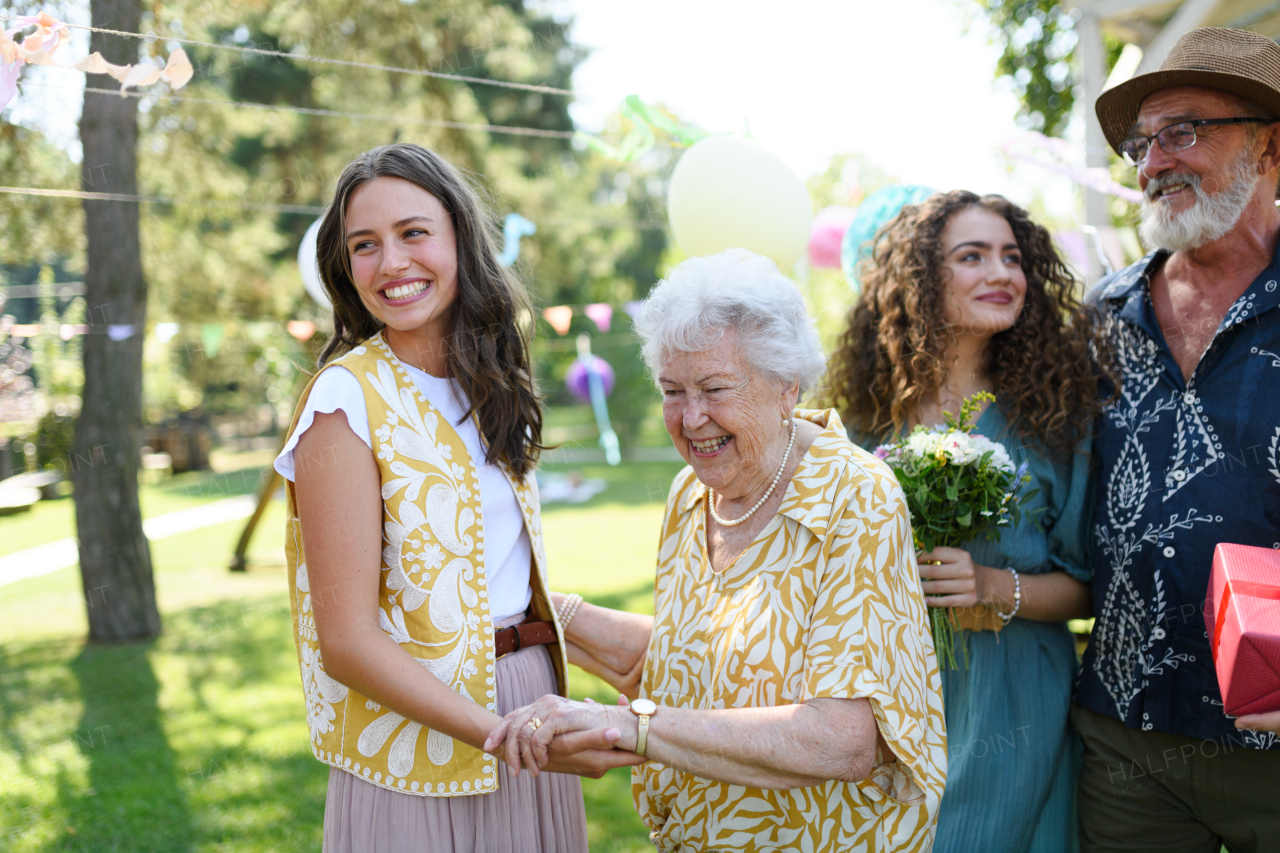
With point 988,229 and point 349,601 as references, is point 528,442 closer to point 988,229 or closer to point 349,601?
point 349,601

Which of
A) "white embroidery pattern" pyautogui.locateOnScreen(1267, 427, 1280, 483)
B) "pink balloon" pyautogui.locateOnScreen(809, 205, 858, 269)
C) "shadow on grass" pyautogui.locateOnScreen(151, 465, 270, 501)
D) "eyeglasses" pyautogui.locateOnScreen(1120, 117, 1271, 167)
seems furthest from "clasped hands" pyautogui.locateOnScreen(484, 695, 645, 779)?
"shadow on grass" pyautogui.locateOnScreen(151, 465, 270, 501)

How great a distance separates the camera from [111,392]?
709 centimetres

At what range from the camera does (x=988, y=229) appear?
281cm

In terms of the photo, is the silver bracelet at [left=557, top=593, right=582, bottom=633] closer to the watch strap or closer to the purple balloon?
the watch strap

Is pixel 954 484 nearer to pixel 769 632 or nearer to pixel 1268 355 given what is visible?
pixel 769 632

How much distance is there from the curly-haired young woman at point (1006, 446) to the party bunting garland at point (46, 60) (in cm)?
274

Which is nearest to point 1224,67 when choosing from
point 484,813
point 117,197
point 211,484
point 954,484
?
point 954,484

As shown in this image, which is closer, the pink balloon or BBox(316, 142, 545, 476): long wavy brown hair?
BBox(316, 142, 545, 476): long wavy brown hair

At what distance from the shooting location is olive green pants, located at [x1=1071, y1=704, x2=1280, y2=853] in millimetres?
2299

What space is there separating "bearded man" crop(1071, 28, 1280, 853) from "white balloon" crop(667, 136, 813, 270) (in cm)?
184

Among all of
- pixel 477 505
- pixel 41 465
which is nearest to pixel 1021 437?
pixel 477 505

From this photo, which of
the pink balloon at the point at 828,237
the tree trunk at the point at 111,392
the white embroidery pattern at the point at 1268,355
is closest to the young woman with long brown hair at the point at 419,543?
the white embroidery pattern at the point at 1268,355

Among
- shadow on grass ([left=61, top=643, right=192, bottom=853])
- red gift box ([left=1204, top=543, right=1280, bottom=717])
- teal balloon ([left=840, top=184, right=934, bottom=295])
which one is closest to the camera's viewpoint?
red gift box ([left=1204, top=543, right=1280, bottom=717])

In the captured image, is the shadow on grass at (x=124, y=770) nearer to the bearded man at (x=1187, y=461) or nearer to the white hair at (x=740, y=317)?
the white hair at (x=740, y=317)
